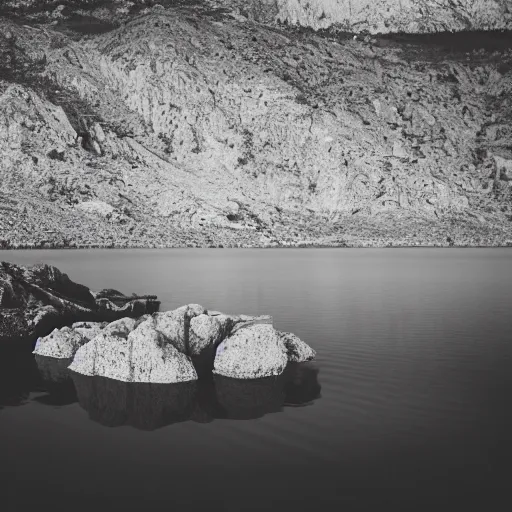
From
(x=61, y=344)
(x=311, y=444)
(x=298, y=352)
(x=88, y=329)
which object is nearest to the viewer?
(x=311, y=444)

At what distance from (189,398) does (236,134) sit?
129290 millimetres

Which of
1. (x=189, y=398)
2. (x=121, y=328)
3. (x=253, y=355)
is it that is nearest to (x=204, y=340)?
(x=253, y=355)

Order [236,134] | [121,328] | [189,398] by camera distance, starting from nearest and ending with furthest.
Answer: [189,398] → [121,328] → [236,134]

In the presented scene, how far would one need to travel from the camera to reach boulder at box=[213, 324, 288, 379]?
1848 cm

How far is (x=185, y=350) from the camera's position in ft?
65.9

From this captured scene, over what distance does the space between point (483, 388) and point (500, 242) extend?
124 metres

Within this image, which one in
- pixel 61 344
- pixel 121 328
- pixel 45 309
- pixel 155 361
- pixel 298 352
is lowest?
pixel 61 344

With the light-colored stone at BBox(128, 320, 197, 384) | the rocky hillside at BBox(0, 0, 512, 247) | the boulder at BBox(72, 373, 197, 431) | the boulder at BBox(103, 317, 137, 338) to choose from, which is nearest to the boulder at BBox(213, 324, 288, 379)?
the light-colored stone at BBox(128, 320, 197, 384)

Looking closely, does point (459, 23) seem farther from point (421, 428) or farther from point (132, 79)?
point (421, 428)

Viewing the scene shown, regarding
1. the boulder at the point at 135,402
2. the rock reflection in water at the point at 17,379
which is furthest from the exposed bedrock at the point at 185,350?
the rock reflection in water at the point at 17,379

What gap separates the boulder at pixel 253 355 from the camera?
18484 millimetres

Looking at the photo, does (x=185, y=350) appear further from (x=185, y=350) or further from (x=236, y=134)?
(x=236, y=134)

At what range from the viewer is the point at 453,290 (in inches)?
1884

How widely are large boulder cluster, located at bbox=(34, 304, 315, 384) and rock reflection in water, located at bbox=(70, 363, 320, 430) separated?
0.45 metres
